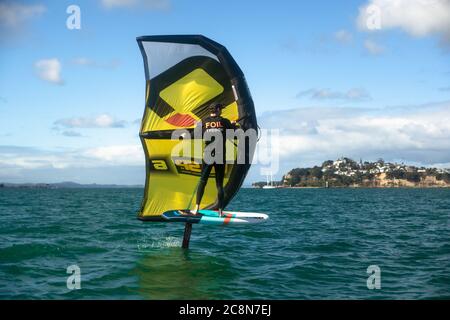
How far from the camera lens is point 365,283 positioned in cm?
999

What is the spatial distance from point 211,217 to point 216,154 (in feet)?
4.68

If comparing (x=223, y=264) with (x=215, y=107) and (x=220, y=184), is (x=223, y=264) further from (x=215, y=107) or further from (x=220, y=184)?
(x=215, y=107)

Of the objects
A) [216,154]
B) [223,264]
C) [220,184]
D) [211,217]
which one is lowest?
[223,264]

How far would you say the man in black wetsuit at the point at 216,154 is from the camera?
10.6m

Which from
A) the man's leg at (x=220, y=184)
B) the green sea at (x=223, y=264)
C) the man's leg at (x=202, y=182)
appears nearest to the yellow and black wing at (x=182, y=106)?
the man's leg at (x=220, y=184)

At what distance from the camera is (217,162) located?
1077 cm

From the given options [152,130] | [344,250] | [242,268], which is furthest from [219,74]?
[344,250]

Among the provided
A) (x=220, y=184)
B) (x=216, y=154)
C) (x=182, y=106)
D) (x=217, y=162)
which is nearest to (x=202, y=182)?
(x=220, y=184)

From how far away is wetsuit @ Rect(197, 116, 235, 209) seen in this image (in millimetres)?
10547

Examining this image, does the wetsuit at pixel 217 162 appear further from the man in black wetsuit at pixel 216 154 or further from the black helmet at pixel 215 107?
the black helmet at pixel 215 107

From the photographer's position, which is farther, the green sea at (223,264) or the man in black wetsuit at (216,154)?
the man in black wetsuit at (216,154)

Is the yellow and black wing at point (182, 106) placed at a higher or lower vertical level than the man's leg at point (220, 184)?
higher

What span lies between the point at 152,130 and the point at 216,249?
4508mm
